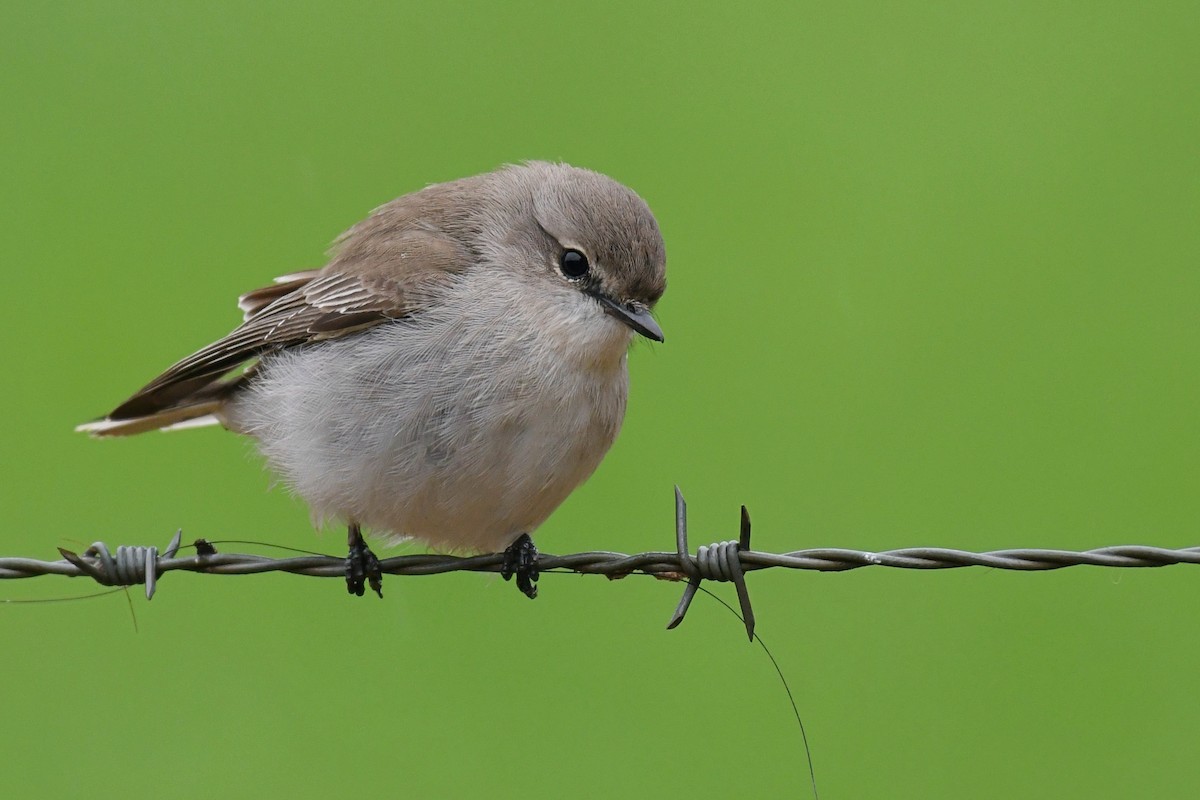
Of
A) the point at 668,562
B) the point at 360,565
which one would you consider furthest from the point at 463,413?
the point at 668,562

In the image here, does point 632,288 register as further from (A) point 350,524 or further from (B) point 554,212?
(A) point 350,524

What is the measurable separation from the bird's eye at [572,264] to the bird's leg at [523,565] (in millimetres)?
900

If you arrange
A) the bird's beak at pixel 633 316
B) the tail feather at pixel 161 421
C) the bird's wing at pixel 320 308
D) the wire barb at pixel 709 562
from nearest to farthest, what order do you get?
the wire barb at pixel 709 562, the bird's beak at pixel 633 316, the bird's wing at pixel 320 308, the tail feather at pixel 161 421

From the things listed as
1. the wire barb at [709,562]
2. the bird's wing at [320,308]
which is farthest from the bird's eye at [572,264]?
the wire barb at [709,562]

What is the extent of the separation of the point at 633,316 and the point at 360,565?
48.4 inches

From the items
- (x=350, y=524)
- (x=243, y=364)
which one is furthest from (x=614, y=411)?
(x=243, y=364)

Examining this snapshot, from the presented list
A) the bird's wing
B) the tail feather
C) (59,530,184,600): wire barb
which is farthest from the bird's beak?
the tail feather

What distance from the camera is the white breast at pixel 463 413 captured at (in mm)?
3723

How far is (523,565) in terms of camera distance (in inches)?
161

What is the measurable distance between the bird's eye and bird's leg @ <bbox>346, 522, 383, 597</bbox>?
1115 millimetres

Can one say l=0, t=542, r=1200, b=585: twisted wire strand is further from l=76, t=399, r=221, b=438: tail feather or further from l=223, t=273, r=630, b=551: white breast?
l=76, t=399, r=221, b=438: tail feather

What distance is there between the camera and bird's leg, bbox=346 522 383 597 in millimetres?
4051

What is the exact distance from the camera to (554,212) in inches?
164

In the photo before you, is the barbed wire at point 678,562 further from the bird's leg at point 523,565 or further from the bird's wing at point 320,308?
the bird's wing at point 320,308
